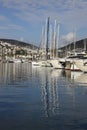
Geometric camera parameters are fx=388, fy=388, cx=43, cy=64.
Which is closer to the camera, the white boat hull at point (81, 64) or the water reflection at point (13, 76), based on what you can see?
the water reflection at point (13, 76)

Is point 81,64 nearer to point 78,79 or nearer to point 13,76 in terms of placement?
point 13,76

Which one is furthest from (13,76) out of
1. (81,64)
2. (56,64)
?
(56,64)

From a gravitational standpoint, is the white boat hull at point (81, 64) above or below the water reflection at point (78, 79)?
above

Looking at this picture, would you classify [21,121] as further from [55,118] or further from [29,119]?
[55,118]

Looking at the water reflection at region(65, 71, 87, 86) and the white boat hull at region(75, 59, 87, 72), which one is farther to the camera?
the white boat hull at region(75, 59, 87, 72)

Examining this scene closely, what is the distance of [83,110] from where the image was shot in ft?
73.8

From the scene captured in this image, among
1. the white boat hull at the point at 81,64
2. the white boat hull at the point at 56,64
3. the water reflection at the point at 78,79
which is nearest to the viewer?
the water reflection at the point at 78,79

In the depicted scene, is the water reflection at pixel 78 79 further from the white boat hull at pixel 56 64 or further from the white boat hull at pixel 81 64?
the white boat hull at pixel 56 64

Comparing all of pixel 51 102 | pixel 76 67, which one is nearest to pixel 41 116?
pixel 51 102

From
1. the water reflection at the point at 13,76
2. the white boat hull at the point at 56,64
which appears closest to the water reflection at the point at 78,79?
the water reflection at the point at 13,76

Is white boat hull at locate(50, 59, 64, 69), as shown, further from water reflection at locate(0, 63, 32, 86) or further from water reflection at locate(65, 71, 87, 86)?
water reflection at locate(65, 71, 87, 86)

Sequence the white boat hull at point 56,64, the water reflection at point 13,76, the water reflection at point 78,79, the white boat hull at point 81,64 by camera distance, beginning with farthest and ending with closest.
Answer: the white boat hull at point 56,64 < the white boat hull at point 81,64 < the water reflection at point 13,76 < the water reflection at point 78,79

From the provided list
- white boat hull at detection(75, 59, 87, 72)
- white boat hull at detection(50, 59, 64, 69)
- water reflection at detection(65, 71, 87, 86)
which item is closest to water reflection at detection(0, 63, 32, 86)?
water reflection at detection(65, 71, 87, 86)

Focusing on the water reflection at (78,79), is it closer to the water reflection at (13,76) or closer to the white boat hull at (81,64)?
the water reflection at (13,76)
